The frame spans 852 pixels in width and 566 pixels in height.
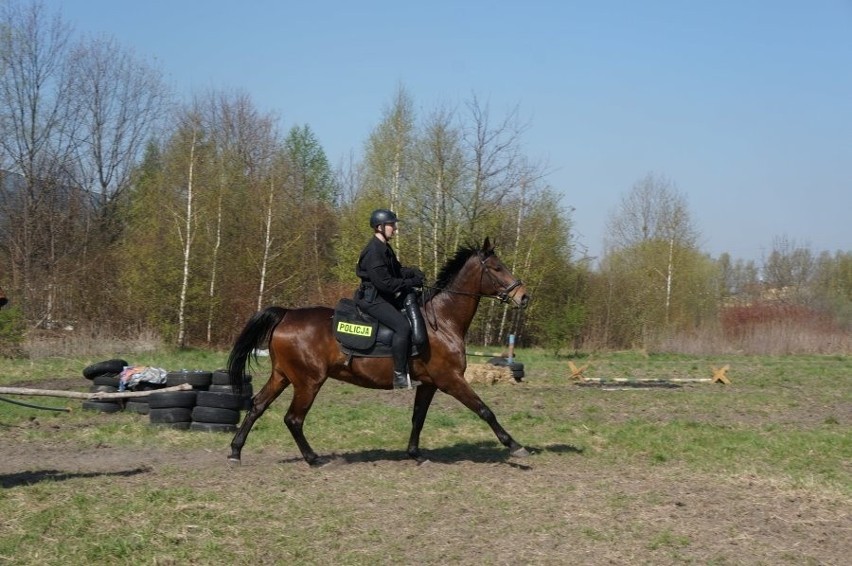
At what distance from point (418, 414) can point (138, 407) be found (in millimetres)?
5660

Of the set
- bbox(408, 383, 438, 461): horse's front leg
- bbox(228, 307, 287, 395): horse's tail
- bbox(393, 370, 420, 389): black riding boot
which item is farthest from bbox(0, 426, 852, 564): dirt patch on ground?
bbox(228, 307, 287, 395): horse's tail

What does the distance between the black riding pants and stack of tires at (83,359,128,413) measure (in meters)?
5.88

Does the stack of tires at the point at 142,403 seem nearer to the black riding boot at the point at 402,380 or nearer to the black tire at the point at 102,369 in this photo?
the black tire at the point at 102,369

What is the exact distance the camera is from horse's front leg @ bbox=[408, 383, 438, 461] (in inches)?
423

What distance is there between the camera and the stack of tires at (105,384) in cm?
1420

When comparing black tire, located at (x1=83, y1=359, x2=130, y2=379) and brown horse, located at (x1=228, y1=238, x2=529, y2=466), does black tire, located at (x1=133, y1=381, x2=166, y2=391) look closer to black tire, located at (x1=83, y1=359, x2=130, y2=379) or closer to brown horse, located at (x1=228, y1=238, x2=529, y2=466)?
black tire, located at (x1=83, y1=359, x2=130, y2=379)

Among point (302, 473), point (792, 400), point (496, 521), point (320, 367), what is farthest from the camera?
point (792, 400)

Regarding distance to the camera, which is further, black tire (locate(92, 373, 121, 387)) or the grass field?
black tire (locate(92, 373, 121, 387))

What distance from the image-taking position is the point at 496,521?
772cm

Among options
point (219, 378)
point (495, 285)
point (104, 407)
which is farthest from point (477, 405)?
point (104, 407)

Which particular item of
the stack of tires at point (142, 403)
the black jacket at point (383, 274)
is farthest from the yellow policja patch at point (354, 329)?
the stack of tires at point (142, 403)

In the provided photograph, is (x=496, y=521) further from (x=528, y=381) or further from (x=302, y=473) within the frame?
(x=528, y=381)

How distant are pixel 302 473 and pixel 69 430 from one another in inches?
196

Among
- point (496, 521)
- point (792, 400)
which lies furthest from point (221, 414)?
point (792, 400)
